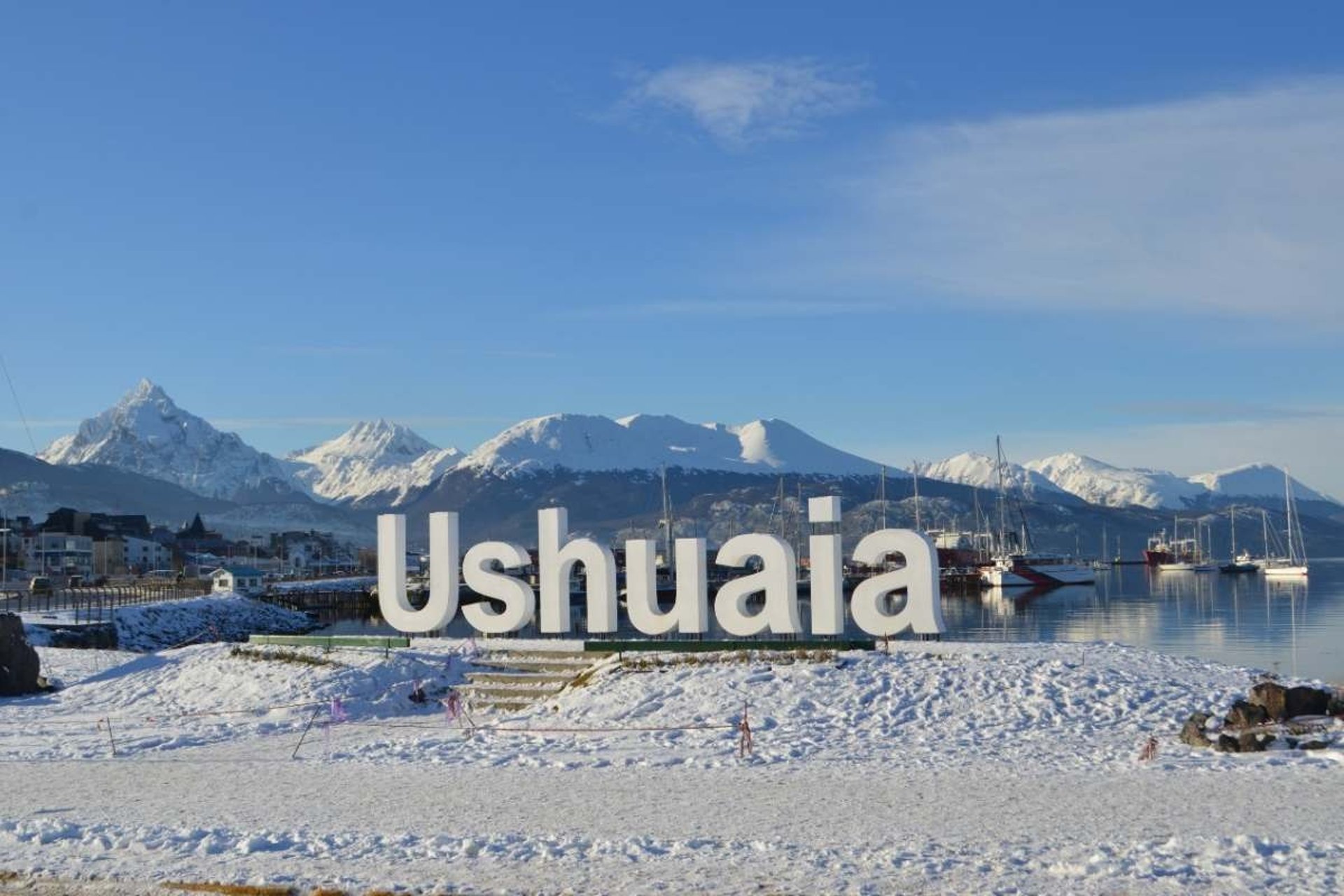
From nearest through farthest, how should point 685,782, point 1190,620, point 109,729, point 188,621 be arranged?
point 685,782
point 109,729
point 188,621
point 1190,620

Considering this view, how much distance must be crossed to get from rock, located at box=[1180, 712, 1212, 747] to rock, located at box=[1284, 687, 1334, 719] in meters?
1.40

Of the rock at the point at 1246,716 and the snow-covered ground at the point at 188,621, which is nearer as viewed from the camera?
the rock at the point at 1246,716

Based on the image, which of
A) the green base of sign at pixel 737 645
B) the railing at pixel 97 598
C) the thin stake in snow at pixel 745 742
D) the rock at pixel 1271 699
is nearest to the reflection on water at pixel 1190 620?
the green base of sign at pixel 737 645

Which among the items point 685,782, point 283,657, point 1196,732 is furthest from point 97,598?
point 1196,732

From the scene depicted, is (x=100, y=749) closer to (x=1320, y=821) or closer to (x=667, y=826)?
(x=667, y=826)

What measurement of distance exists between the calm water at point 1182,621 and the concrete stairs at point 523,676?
25.5m

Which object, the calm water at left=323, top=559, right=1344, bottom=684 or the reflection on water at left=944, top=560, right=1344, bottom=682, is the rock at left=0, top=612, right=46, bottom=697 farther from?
the reflection on water at left=944, top=560, right=1344, bottom=682

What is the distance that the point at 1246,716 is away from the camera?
23750 millimetres

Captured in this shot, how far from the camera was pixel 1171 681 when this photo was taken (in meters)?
28.1

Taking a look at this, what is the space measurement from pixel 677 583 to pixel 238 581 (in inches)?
3631

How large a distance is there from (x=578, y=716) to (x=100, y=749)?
913 centimetres

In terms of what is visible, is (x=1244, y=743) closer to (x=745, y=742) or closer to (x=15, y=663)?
(x=745, y=742)

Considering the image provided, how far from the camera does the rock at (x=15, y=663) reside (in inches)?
1441

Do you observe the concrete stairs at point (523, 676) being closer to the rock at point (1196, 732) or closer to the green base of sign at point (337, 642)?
the green base of sign at point (337, 642)
